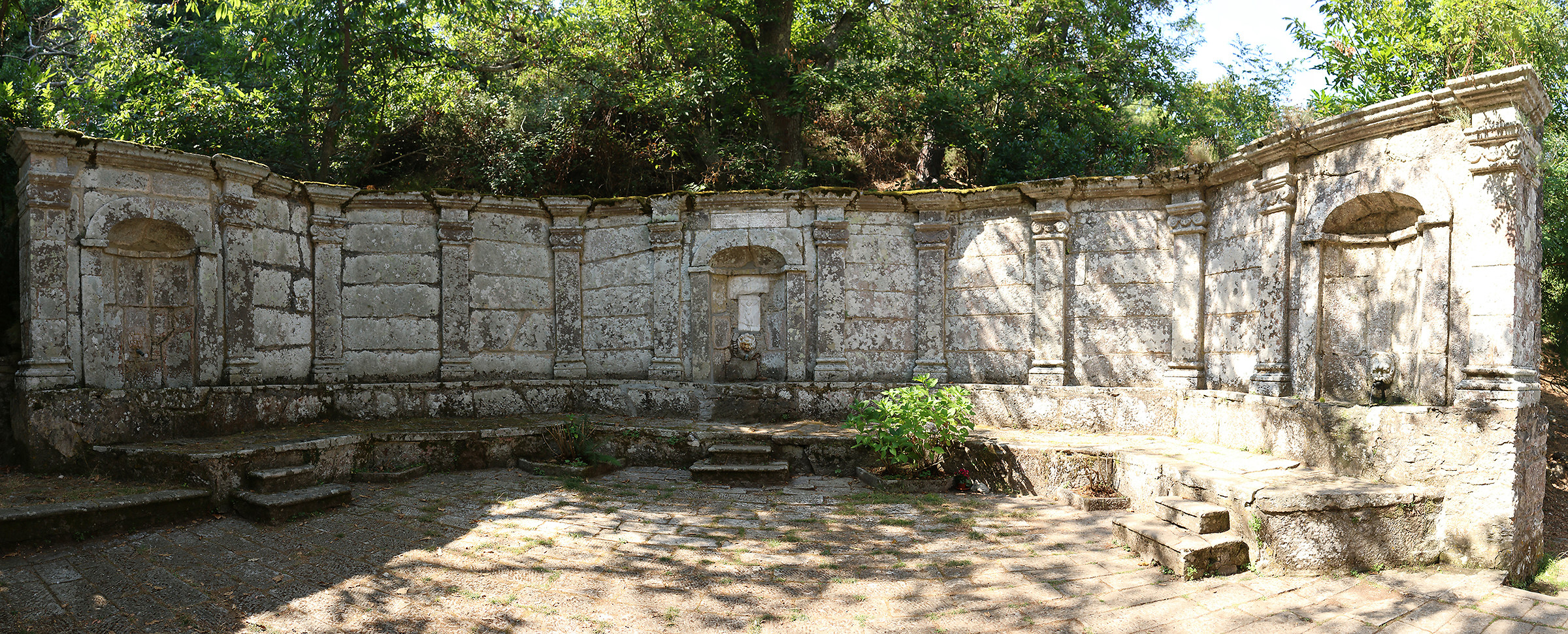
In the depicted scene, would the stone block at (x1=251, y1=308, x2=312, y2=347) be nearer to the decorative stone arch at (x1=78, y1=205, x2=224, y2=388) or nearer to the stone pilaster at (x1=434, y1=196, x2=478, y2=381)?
the decorative stone arch at (x1=78, y1=205, x2=224, y2=388)

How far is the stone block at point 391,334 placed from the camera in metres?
9.11

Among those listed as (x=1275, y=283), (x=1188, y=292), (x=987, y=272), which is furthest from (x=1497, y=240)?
(x=987, y=272)

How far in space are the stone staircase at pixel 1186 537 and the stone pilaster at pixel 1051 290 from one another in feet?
9.56

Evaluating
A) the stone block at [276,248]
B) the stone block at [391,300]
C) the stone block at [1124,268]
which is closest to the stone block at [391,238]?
the stone block at [391,300]

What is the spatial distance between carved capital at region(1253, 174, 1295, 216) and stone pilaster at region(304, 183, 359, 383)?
9206mm

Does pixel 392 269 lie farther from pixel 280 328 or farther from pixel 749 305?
pixel 749 305

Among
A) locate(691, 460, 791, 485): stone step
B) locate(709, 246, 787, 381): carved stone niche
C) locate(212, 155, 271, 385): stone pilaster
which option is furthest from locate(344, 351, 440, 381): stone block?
locate(691, 460, 791, 485): stone step

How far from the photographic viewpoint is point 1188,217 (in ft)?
26.1

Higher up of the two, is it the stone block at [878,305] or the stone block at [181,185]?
the stone block at [181,185]

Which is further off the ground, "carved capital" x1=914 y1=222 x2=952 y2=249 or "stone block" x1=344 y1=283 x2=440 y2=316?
"carved capital" x1=914 y1=222 x2=952 y2=249

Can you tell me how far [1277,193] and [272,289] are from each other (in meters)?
9.72

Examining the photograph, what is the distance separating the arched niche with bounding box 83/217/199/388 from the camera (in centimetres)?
716

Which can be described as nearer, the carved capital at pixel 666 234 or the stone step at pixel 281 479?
the stone step at pixel 281 479

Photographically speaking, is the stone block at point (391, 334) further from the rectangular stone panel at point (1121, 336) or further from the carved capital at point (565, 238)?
the rectangular stone panel at point (1121, 336)
